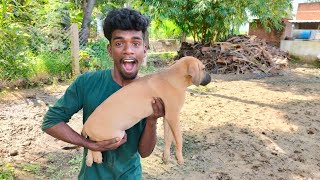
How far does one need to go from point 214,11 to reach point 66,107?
1100 centimetres

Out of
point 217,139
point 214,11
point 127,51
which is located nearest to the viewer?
point 127,51

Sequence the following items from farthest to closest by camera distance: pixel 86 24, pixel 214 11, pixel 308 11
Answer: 1. pixel 308 11
2. pixel 214 11
3. pixel 86 24

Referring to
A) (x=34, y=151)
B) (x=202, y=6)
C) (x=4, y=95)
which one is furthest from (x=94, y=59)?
(x=34, y=151)

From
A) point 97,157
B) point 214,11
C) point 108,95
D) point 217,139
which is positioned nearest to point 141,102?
point 108,95

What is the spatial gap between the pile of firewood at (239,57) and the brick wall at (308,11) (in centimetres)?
502

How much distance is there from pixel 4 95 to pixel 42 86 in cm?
120

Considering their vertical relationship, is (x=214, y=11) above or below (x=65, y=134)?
above

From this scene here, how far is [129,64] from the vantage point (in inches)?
76.2

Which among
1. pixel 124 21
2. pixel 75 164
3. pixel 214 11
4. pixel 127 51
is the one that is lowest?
pixel 75 164

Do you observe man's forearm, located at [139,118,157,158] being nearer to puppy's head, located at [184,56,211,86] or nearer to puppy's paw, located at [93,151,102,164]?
puppy's paw, located at [93,151,102,164]

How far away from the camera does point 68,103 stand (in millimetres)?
1988

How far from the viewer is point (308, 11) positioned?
1762cm

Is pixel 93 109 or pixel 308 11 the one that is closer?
pixel 93 109

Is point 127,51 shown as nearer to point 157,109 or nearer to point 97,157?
point 157,109
